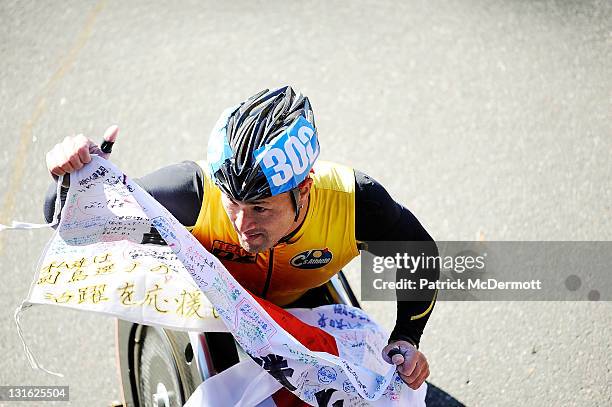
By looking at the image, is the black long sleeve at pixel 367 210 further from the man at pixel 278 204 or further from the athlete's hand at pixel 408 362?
the athlete's hand at pixel 408 362

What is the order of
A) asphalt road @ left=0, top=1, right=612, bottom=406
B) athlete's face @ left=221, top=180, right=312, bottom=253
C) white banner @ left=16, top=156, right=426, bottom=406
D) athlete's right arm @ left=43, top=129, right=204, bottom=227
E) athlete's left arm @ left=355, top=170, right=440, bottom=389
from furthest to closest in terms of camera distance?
asphalt road @ left=0, top=1, right=612, bottom=406, athlete's left arm @ left=355, top=170, right=440, bottom=389, athlete's right arm @ left=43, top=129, right=204, bottom=227, athlete's face @ left=221, top=180, right=312, bottom=253, white banner @ left=16, top=156, right=426, bottom=406

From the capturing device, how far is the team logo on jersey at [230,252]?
268 centimetres

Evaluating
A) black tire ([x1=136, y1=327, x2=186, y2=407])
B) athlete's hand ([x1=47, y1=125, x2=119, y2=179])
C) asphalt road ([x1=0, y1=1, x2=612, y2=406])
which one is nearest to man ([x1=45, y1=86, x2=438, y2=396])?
athlete's hand ([x1=47, y1=125, x2=119, y2=179])

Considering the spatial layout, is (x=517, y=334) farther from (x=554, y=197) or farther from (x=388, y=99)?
(x=388, y=99)

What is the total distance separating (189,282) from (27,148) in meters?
2.79

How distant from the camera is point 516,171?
471 centimetres

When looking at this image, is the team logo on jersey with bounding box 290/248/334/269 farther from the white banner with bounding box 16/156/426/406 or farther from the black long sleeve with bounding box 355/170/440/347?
the white banner with bounding box 16/156/426/406

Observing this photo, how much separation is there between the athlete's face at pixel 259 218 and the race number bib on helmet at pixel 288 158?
7cm

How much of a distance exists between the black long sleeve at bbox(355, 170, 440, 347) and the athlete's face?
1.24 ft

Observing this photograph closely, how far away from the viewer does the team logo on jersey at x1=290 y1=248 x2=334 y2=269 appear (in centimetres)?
279

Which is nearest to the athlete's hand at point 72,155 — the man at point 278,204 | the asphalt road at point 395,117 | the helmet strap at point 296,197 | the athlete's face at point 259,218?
the man at point 278,204

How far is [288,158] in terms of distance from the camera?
2352 mm

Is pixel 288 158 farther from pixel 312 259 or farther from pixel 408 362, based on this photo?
pixel 408 362

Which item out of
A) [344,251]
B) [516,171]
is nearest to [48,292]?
[344,251]
